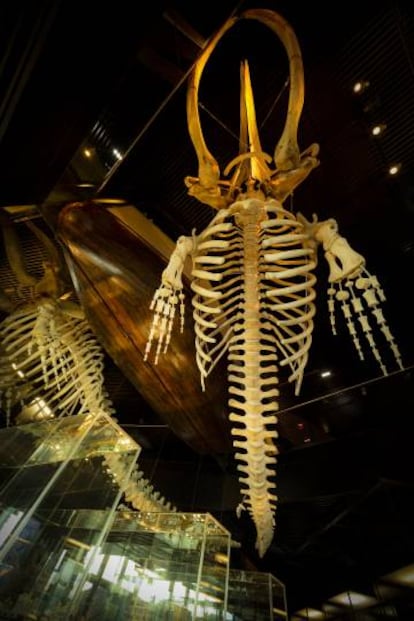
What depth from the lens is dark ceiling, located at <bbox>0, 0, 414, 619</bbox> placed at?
1.40 metres

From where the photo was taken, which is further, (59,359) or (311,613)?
(311,613)

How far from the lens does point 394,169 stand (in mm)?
→ 3084

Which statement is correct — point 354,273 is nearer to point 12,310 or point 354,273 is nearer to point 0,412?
point 12,310

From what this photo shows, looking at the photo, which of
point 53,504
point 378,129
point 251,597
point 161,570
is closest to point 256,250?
point 378,129

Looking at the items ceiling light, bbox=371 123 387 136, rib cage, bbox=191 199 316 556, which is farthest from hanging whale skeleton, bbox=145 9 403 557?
ceiling light, bbox=371 123 387 136

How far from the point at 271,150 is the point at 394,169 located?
133 cm

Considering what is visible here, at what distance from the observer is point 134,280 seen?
3.02m

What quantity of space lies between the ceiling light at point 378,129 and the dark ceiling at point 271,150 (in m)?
0.05

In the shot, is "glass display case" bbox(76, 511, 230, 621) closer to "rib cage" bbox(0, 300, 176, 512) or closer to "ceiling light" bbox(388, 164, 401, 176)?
"rib cage" bbox(0, 300, 176, 512)

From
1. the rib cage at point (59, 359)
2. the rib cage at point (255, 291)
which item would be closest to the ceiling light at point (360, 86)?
the rib cage at point (255, 291)

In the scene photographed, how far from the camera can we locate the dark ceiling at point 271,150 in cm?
140

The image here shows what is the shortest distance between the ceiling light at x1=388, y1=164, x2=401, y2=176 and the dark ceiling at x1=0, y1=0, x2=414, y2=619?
0.05 meters

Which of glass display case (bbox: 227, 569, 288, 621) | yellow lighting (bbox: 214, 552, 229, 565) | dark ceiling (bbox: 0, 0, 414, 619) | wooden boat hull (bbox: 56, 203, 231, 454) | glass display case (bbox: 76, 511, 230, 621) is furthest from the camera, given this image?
glass display case (bbox: 227, 569, 288, 621)

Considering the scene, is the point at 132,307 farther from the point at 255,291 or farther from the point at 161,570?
the point at 161,570
